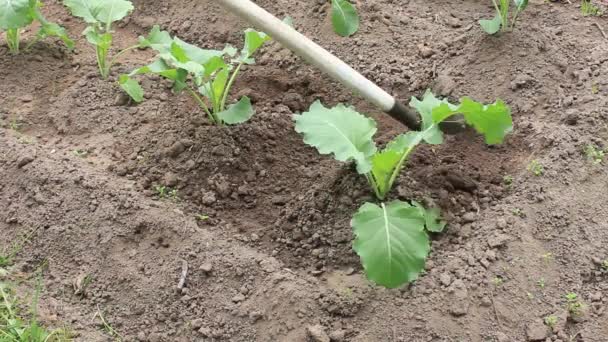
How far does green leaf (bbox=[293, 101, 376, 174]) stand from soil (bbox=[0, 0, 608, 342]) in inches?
10.8

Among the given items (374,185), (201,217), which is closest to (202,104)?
(201,217)

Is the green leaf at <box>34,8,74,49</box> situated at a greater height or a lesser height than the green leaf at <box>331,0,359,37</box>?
lesser

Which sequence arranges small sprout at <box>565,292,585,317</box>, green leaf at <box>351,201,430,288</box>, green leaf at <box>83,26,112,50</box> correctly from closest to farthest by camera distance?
green leaf at <box>351,201,430,288</box> → small sprout at <box>565,292,585,317</box> → green leaf at <box>83,26,112,50</box>

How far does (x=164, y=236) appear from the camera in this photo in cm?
310

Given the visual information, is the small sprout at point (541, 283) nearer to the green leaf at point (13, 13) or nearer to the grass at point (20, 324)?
the grass at point (20, 324)

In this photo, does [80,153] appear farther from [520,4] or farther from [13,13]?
[520,4]

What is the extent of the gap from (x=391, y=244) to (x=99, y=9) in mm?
2143

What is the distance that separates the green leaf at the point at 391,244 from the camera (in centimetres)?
254

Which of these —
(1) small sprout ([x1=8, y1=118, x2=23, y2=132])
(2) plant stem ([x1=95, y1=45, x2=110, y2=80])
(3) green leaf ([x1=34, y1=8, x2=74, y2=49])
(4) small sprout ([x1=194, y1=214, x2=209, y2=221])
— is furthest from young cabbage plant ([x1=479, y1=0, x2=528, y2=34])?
(1) small sprout ([x1=8, y1=118, x2=23, y2=132])

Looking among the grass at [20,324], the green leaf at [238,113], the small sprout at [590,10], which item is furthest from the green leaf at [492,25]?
the grass at [20,324]

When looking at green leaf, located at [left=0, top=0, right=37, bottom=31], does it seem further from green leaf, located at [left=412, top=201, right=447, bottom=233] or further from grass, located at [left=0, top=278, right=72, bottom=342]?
green leaf, located at [left=412, top=201, right=447, bottom=233]

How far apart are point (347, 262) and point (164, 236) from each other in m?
0.79

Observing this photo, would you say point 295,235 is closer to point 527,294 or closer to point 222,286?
point 222,286

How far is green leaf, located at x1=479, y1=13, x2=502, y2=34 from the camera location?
3598 millimetres
